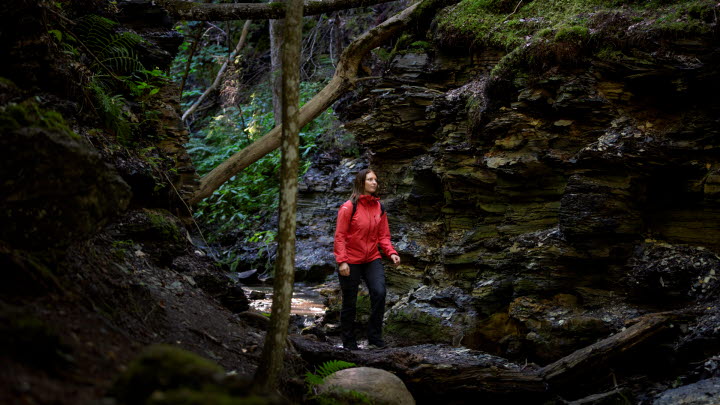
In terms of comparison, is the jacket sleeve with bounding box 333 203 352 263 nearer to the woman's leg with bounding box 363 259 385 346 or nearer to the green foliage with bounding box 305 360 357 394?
the woman's leg with bounding box 363 259 385 346

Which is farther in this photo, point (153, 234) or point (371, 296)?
point (371, 296)

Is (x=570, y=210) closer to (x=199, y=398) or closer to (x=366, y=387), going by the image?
(x=366, y=387)

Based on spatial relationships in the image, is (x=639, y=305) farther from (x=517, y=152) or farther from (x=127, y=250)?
(x=127, y=250)

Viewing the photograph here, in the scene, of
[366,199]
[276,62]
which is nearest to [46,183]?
[366,199]

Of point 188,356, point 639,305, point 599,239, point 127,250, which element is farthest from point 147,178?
point 639,305

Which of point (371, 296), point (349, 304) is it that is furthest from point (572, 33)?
point (349, 304)

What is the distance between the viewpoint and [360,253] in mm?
6508

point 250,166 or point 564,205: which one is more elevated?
point 250,166

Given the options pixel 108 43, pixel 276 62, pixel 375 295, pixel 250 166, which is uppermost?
pixel 276 62

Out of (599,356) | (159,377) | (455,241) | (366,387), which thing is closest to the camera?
(159,377)

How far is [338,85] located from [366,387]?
6.55 metres

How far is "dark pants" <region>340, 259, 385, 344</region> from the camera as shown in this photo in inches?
254

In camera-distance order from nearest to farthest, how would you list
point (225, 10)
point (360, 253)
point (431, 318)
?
point (360, 253), point (431, 318), point (225, 10)

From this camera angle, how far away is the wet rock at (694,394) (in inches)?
185
